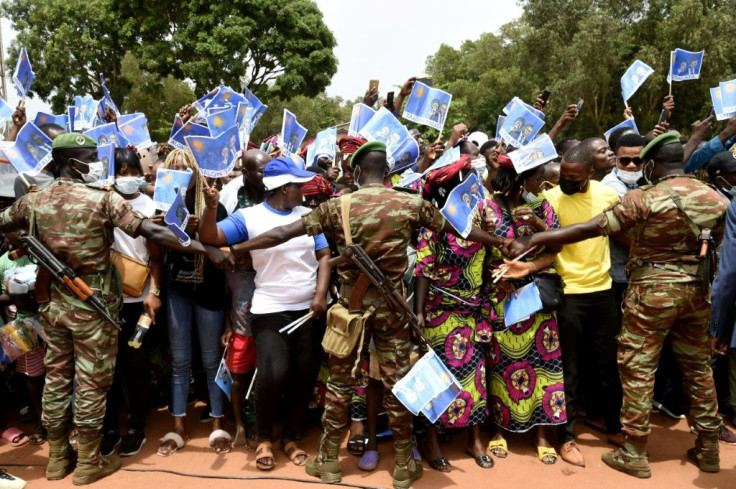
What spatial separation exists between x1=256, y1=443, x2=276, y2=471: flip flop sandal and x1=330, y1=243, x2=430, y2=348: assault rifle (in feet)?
4.78

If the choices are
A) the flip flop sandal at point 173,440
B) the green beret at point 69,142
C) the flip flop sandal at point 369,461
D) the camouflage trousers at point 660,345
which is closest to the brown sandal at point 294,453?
the flip flop sandal at point 369,461

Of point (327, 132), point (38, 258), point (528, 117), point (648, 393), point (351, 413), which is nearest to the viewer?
point (38, 258)

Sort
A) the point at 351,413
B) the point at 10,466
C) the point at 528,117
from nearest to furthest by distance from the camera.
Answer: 1. the point at 10,466
2. the point at 351,413
3. the point at 528,117

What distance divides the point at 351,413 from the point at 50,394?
2212 mm

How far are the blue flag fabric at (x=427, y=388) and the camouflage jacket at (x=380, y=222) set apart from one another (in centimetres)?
59

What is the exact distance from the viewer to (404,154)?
471 cm

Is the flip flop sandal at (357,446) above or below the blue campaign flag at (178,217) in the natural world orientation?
below

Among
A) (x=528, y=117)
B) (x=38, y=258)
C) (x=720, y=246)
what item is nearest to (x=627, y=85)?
(x=528, y=117)

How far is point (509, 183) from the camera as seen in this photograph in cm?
405

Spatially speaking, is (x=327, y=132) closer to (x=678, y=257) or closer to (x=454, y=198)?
(x=454, y=198)

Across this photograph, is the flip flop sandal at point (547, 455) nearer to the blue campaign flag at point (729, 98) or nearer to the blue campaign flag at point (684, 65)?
the blue campaign flag at point (729, 98)

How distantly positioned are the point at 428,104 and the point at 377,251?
2.49m

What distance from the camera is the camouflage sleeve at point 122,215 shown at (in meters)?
3.55

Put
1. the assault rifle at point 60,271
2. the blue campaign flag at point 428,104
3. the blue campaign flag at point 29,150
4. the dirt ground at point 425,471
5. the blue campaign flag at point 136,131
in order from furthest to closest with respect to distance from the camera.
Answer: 1. the blue campaign flag at point 136,131
2. the blue campaign flag at point 428,104
3. the blue campaign flag at point 29,150
4. the dirt ground at point 425,471
5. the assault rifle at point 60,271
